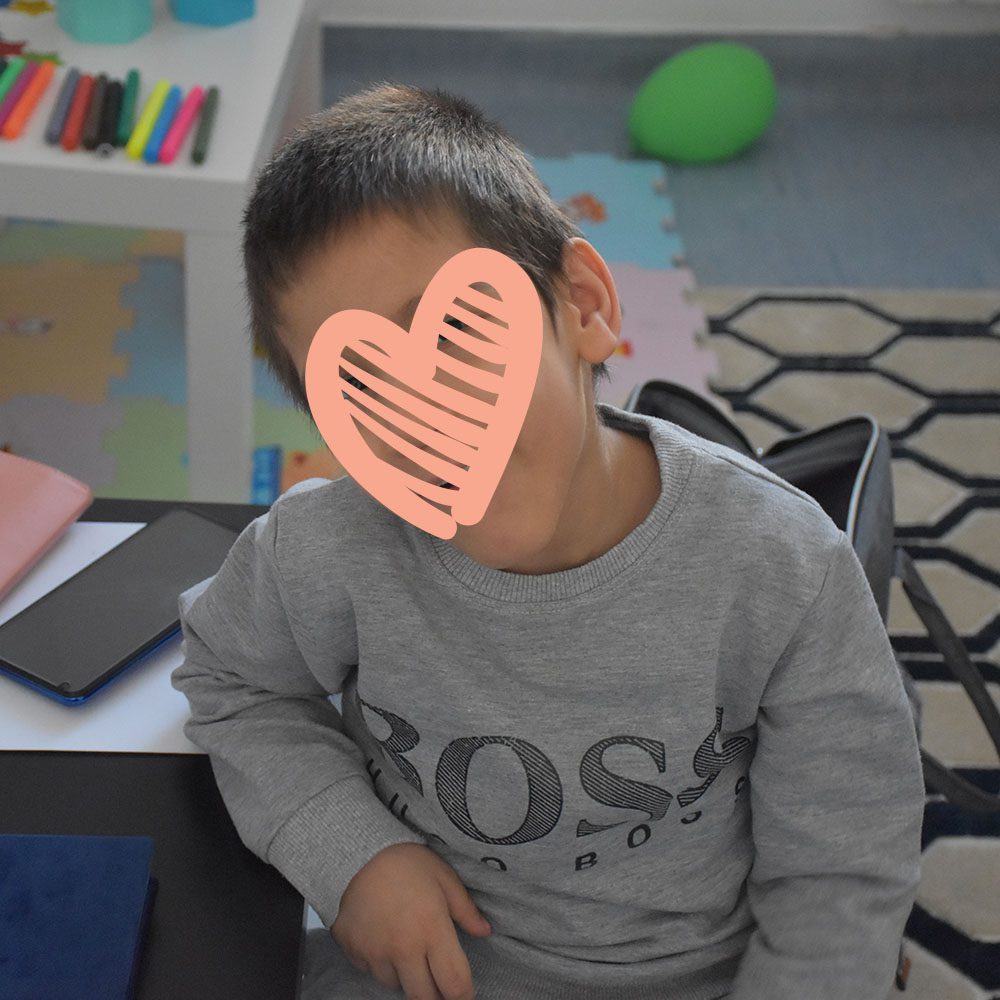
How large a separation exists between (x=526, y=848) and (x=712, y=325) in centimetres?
135

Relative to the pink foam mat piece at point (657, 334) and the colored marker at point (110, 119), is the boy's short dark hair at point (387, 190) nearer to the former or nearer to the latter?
the colored marker at point (110, 119)

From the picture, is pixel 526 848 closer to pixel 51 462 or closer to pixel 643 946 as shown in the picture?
pixel 643 946

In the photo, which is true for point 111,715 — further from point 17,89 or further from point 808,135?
point 808,135

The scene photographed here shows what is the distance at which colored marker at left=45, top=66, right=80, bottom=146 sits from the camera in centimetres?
129

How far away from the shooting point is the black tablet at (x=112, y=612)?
2.41 ft

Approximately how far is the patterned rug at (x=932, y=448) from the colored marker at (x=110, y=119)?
0.86 m

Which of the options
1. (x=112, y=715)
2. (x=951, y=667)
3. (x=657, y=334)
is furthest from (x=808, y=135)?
(x=112, y=715)

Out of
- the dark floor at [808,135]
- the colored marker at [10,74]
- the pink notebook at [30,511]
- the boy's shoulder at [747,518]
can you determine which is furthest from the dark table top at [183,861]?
the dark floor at [808,135]

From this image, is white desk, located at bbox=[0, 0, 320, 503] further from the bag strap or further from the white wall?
the white wall

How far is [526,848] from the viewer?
711 millimetres

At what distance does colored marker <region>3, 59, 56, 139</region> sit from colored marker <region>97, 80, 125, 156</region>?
0.07 m

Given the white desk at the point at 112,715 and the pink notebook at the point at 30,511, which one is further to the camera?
the pink notebook at the point at 30,511

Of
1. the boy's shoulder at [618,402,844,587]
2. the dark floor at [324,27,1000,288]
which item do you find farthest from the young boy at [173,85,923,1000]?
the dark floor at [324,27,1000,288]
